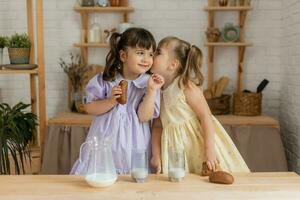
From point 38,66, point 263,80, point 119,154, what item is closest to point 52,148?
point 38,66

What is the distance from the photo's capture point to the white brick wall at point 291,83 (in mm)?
3094

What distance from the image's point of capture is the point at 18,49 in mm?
3062

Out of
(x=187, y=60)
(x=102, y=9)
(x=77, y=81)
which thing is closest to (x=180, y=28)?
(x=102, y=9)

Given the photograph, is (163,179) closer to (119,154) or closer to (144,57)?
(119,154)

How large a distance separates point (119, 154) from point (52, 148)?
1.60m

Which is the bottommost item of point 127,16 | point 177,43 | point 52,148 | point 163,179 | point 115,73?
point 52,148

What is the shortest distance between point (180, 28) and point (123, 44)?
2.02 meters

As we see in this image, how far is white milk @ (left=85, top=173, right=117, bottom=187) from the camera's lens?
3.99ft

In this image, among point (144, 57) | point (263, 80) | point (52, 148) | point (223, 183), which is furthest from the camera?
point (263, 80)

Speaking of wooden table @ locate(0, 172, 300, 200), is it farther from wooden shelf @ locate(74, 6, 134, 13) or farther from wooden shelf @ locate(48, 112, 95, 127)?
wooden shelf @ locate(74, 6, 134, 13)

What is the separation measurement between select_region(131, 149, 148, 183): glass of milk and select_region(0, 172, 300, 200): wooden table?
0.02 meters

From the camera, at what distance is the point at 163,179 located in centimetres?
134

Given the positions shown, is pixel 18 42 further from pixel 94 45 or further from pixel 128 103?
pixel 128 103

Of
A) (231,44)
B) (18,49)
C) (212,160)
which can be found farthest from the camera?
(231,44)
